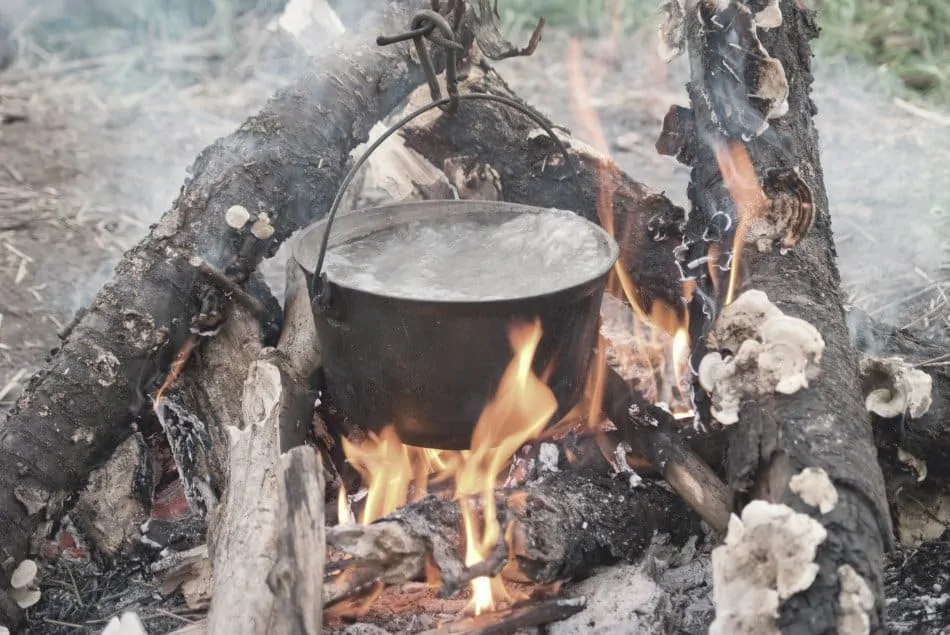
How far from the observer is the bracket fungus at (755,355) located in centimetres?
216

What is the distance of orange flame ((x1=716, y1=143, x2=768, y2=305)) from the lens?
2637 mm

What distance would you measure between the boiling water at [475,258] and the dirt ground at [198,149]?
1.94m

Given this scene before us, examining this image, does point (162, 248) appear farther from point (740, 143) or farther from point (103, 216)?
point (103, 216)

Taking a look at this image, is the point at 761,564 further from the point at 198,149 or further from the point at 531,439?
the point at 198,149

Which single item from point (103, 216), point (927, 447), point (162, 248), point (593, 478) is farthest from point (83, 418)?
point (103, 216)

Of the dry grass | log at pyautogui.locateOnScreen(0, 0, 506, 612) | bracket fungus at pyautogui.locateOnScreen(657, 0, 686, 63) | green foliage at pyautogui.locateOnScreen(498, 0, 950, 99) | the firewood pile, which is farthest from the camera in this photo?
green foliage at pyautogui.locateOnScreen(498, 0, 950, 99)

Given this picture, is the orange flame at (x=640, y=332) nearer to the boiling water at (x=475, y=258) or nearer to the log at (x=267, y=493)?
the boiling water at (x=475, y=258)

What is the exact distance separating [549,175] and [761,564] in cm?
212

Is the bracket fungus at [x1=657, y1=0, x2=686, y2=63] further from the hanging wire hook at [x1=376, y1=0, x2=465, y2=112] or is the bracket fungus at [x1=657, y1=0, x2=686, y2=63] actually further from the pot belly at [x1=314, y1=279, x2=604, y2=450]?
the pot belly at [x1=314, y1=279, x2=604, y2=450]

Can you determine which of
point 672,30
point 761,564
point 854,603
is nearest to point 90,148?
point 672,30

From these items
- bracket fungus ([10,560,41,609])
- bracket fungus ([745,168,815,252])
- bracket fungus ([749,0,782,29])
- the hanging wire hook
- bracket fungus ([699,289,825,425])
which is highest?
the hanging wire hook

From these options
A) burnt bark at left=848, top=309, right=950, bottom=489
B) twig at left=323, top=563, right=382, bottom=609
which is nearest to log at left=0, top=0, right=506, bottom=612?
twig at left=323, top=563, right=382, bottom=609

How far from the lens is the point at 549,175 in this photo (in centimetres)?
363

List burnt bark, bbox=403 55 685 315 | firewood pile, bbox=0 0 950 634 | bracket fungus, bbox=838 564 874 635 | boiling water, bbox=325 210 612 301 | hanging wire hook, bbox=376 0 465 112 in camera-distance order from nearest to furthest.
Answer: bracket fungus, bbox=838 564 874 635
firewood pile, bbox=0 0 950 634
hanging wire hook, bbox=376 0 465 112
boiling water, bbox=325 210 612 301
burnt bark, bbox=403 55 685 315
